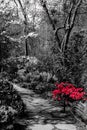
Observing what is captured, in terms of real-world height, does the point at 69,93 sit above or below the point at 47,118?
above

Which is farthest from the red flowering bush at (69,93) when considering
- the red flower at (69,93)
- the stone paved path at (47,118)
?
the stone paved path at (47,118)

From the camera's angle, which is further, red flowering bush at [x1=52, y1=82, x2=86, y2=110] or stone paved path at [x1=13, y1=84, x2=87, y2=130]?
red flowering bush at [x1=52, y1=82, x2=86, y2=110]

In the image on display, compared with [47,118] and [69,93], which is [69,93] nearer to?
[69,93]

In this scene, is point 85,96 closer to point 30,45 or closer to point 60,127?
point 60,127

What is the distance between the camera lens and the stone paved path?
7.15m

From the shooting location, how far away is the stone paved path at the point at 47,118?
715cm

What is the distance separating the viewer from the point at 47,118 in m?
8.09

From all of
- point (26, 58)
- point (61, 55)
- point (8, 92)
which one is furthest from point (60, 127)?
point (26, 58)

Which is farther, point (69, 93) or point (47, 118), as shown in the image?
point (69, 93)

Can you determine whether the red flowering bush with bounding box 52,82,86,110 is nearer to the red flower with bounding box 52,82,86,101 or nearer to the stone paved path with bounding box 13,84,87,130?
the red flower with bounding box 52,82,86,101

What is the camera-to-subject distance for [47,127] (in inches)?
282

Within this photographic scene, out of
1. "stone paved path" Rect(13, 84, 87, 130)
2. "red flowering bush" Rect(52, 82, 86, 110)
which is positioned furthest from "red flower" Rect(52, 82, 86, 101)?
"stone paved path" Rect(13, 84, 87, 130)

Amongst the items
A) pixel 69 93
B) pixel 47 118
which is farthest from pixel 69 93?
pixel 47 118

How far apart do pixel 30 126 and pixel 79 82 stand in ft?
14.9
